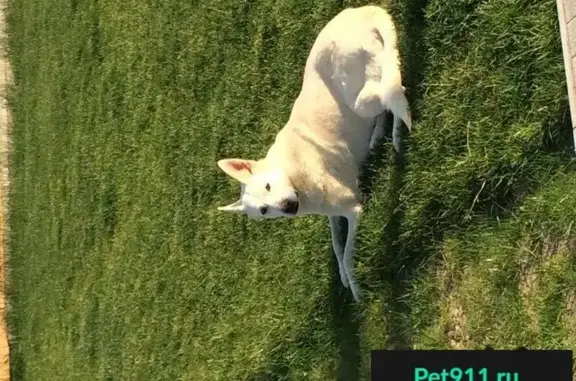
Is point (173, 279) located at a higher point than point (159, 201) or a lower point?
lower

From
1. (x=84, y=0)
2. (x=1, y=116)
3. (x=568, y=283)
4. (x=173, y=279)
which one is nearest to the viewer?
(x=568, y=283)

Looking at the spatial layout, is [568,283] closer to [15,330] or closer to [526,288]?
[526,288]

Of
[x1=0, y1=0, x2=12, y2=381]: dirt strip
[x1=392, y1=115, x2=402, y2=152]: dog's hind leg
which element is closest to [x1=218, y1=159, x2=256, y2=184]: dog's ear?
[x1=392, y1=115, x2=402, y2=152]: dog's hind leg

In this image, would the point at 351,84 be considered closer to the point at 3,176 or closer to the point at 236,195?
the point at 236,195

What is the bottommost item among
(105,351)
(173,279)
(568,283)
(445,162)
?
(105,351)

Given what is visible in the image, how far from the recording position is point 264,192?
309cm

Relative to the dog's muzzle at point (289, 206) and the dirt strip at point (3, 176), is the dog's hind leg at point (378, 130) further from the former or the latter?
the dirt strip at point (3, 176)

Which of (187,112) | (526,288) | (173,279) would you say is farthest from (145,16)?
(526,288)

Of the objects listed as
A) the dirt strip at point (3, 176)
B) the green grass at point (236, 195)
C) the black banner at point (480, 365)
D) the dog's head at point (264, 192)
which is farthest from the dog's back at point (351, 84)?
the dirt strip at point (3, 176)

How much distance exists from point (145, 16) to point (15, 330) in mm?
4046

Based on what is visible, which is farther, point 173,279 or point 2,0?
point 2,0

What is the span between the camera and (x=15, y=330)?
792cm

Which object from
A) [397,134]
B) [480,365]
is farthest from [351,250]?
[480,365]

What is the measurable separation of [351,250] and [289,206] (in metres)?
0.52
